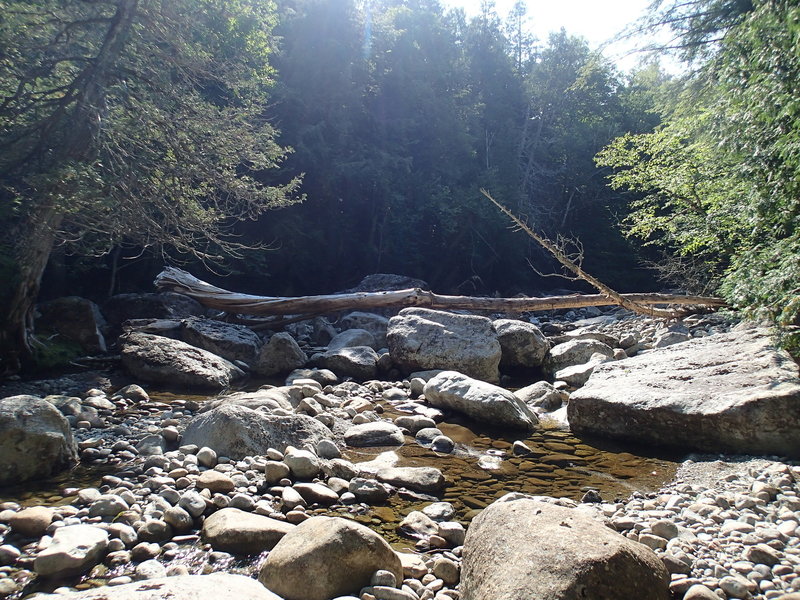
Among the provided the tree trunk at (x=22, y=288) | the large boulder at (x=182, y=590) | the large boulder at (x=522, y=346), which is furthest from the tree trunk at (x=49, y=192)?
the large boulder at (x=522, y=346)

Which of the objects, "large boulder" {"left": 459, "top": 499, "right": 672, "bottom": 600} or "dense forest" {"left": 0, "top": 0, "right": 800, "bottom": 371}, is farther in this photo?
"dense forest" {"left": 0, "top": 0, "right": 800, "bottom": 371}

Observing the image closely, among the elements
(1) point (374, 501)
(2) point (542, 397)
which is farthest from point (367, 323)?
(1) point (374, 501)

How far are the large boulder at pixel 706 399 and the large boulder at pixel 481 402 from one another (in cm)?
53

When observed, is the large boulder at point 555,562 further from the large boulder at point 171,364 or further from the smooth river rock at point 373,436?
the large boulder at point 171,364

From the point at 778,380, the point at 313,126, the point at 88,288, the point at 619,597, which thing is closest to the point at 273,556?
the point at 619,597

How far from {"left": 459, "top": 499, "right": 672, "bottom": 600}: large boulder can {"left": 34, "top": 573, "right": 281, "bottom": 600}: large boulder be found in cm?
95

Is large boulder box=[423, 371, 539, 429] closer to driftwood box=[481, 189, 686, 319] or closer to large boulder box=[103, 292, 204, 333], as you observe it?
driftwood box=[481, 189, 686, 319]

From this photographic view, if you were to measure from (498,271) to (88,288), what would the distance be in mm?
14302

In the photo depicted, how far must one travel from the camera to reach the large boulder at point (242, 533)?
10.0ft

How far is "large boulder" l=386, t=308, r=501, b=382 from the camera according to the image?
8141mm

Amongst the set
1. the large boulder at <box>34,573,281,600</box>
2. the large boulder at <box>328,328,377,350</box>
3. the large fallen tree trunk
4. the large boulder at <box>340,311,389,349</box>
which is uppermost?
the large fallen tree trunk

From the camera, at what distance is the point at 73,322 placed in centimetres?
882

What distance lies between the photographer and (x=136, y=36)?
7.54 metres

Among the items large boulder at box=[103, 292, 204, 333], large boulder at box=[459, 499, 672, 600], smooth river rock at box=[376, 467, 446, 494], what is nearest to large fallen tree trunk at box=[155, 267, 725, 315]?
large boulder at box=[103, 292, 204, 333]
